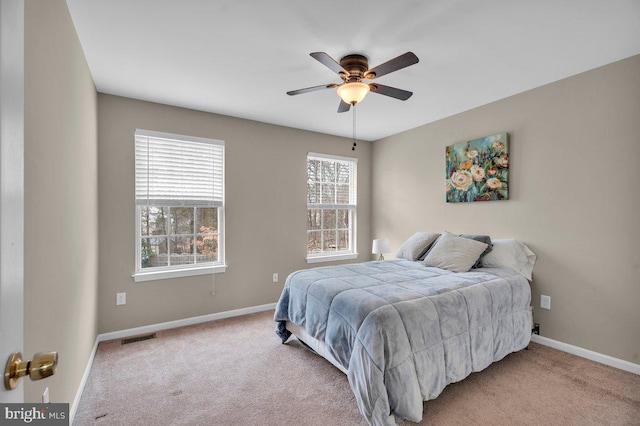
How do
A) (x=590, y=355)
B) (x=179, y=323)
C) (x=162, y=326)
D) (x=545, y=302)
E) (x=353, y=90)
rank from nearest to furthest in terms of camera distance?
(x=353, y=90), (x=590, y=355), (x=545, y=302), (x=162, y=326), (x=179, y=323)

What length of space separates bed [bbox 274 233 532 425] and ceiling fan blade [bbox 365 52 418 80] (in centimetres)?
160

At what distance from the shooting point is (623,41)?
90.8 inches

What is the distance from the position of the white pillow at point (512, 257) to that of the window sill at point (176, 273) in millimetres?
3023

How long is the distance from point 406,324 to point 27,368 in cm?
184

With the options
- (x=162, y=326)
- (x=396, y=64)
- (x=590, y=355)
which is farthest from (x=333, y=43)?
(x=590, y=355)

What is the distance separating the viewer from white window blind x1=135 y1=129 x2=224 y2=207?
3.39m

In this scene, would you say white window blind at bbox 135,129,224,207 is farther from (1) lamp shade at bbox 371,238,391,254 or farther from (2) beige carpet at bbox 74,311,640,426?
(1) lamp shade at bbox 371,238,391,254

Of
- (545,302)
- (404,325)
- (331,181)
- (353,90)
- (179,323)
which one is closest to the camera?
(404,325)

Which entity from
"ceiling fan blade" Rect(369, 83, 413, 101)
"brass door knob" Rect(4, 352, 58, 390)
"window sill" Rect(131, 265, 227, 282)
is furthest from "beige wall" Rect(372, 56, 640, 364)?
"brass door knob" Rect(4, 352, 58, 390)

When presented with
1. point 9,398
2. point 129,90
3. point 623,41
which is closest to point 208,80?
point 129,90

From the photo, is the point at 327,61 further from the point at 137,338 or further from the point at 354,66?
the point at 137,338

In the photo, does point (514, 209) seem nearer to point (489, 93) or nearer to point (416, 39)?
point (489, 93)

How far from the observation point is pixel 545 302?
3.05 metres

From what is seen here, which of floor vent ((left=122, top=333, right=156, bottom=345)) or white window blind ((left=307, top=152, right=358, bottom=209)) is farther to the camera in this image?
white window blind ((left=307, top=152, right=358, bottom=209))
